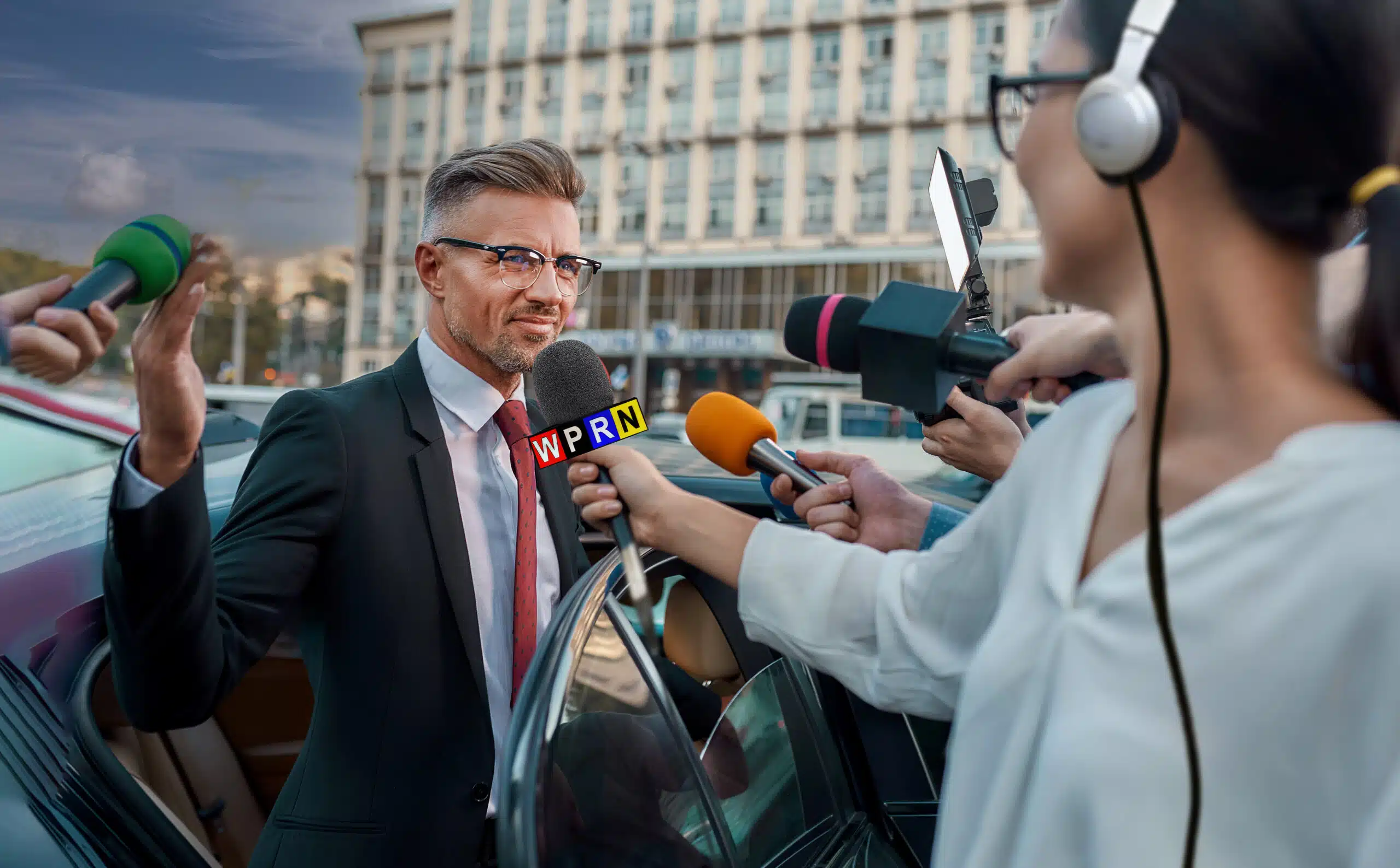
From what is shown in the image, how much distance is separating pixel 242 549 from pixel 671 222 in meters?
34.4

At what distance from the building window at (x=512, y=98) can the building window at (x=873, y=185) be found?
1229cm

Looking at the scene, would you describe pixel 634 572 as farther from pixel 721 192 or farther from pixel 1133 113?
pixel 721 192

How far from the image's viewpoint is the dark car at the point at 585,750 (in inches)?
43.8

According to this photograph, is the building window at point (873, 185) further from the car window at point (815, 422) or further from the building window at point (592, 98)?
the car window at point (815, 422)

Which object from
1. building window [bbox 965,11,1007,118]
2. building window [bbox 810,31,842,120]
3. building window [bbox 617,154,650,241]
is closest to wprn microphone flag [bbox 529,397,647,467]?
building window [bbox 965,11,1007,118]

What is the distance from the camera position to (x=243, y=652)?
145cm

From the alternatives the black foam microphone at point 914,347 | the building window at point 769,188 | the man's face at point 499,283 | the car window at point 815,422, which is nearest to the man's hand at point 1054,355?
the black foam microphone at point 914,347

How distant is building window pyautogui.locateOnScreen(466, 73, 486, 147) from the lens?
123ft

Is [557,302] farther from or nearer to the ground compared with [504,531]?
farther from the ground

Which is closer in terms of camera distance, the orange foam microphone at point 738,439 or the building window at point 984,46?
→ the orange foam microphone at point 738,439

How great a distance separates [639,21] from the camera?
3628 centimetres

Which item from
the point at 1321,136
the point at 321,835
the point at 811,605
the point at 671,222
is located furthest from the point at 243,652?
the point at 671,222

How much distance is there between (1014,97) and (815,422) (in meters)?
14.9

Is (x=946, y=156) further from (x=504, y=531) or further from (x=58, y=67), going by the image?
(x=58, y=67)
